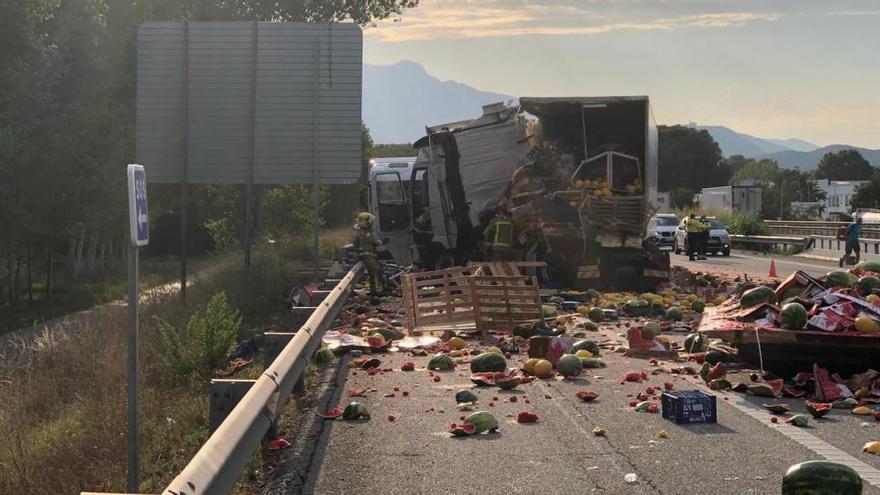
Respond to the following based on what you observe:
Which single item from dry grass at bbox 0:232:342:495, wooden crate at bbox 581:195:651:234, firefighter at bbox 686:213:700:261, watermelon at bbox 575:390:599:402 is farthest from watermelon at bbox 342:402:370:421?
firefighter at bbox 686:213:700:261

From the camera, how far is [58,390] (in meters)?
Result: 12.2

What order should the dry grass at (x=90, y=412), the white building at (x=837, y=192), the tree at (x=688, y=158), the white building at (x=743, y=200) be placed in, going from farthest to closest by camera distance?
the white building at (x=837, y=192)
the tree at (x=688, y=158)
the white building at (x=743, y=200)
the dry grass at (x=90, y=412)

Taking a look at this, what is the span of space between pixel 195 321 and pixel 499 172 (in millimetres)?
12562

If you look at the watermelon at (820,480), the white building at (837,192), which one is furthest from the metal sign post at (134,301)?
the white building at (837,192)

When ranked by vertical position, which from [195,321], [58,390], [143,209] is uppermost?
[143,209]

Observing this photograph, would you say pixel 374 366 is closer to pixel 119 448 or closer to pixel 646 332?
pixel 646 332

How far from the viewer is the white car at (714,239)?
45594 millimetres

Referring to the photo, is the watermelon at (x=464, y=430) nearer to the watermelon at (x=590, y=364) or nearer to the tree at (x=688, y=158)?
the watermelon at (x=590, y=364)

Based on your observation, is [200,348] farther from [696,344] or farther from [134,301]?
[696,344]

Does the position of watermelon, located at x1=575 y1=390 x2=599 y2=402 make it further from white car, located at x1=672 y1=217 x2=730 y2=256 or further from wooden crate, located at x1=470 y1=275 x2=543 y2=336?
white car, located at x1=672 y1=217 x2=730 y2=256

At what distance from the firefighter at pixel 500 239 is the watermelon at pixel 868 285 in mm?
9972

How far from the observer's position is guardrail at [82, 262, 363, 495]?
4277 millimetres

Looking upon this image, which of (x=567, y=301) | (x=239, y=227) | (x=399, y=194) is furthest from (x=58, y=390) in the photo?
(x=239, y=227)

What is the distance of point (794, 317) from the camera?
10.1m
